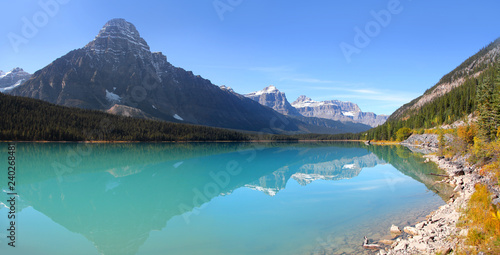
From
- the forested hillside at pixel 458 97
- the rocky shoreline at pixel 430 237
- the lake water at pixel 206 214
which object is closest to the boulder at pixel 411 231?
the rocky shoreline at pixel 430 237

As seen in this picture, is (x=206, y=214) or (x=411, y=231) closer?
(x=411, y=231)

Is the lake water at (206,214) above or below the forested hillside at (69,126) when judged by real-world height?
below

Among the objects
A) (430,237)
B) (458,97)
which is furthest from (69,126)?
(458,97)

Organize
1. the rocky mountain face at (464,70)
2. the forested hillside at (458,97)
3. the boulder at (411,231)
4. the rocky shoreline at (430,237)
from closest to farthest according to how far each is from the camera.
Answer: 1. the rocky shoreline at (430,237)
2. the boulder at (411,231)
3. the forested hillside at (458,97)
4. the rocky mountain face at (464,70)

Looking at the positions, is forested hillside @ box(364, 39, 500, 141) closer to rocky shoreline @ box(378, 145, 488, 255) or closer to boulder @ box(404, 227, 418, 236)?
rocky shoreline @ box(378, 145, 488, 255)

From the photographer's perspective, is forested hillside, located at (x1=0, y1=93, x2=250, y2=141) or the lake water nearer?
the lake water

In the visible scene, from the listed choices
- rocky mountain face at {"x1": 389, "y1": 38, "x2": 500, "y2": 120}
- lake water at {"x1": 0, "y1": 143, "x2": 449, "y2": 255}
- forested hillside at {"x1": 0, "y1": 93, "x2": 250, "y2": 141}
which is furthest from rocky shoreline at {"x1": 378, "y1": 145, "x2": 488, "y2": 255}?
rocky mountain face at {"x1": 389, "y1": 38, "x2": 500, "y2": 120}

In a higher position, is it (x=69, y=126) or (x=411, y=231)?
(x=69, y=126)

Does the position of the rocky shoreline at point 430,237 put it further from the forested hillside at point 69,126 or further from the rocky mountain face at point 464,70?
the rocky mountain face at point 464,70

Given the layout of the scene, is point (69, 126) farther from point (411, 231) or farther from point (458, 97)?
point (458, 97)

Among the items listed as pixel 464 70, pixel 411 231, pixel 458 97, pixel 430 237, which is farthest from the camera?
pixel 464 70

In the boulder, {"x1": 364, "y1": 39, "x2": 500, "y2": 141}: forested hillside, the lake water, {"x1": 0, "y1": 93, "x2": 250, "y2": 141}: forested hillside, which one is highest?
{"x1": 364, "y1": 39, "x2": 500, "y2": 141}: forested hillside

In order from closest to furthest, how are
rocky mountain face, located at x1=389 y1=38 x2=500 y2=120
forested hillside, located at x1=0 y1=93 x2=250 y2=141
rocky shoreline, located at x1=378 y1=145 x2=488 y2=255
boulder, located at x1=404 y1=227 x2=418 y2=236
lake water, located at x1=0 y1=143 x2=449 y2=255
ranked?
rocky shoreline, located at x1=378 y1=145 x2=488 y2=255 → lake water, located at x1=0 y1=143 x2=449 y2=255 → boulder, located at x1=404 y1=227 x2=418 y2=236 → forested hillside, located at x1=0 y1=93 x2=250 y2=141 → rocky mountain face, located at x1=389 y1=38 x2=500 y2=120

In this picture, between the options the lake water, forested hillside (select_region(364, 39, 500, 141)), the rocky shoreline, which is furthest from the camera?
forested hillside (select_region(364, 39, 500, 141))
